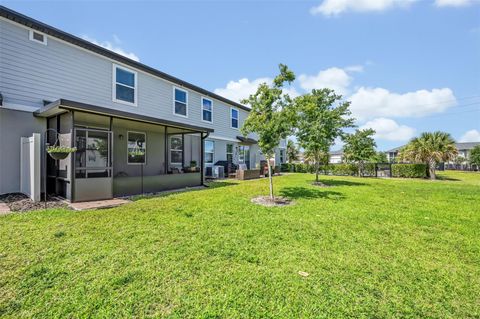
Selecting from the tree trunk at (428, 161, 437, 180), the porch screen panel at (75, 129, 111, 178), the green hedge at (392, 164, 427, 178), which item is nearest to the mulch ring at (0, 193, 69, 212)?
the porch screen panel at (75, 129, 111, 178)

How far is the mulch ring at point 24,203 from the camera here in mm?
5862

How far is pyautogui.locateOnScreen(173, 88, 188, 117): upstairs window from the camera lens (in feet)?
42.8

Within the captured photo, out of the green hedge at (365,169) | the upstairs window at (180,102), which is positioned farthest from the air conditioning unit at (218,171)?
the green hedge at (365,169)

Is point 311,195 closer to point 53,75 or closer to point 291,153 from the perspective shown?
point 53,75

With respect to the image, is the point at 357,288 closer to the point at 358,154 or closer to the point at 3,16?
the point at 3,16

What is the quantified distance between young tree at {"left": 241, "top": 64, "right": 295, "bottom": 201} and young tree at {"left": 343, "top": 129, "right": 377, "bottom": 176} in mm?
12459

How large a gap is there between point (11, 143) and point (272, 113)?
28.5 ft

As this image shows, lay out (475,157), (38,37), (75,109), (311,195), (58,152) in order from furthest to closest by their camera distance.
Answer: (475,157) < (311,195) < (38,37) < (75,109) < (58,152)

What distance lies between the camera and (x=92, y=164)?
9367mm

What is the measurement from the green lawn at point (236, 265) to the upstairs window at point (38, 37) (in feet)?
20.6

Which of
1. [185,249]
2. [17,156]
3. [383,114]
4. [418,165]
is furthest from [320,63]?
[383,114]

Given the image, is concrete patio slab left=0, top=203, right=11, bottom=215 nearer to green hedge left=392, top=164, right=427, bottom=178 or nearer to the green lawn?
the green lawn

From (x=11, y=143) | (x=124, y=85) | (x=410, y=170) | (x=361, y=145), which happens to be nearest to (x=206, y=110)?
(x=124, y=85)

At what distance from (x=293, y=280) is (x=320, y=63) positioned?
15956 mm
